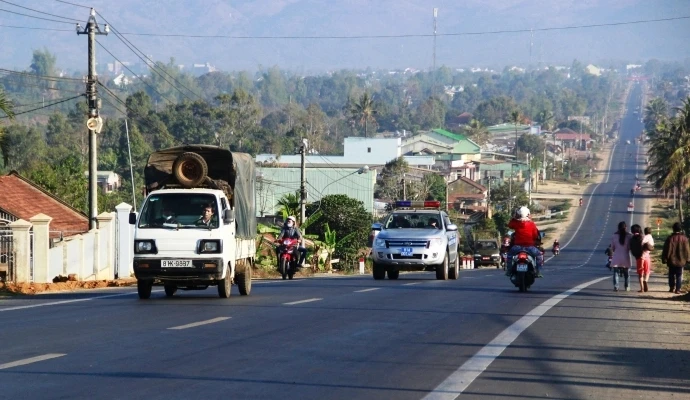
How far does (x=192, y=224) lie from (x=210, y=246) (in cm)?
55

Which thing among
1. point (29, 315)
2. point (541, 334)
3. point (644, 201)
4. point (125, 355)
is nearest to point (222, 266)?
point (29, 315)

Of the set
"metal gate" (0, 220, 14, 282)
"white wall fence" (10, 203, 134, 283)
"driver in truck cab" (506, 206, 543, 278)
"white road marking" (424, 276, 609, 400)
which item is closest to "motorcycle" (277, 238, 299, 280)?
"white wall fence" (10, 203, 134, 283)

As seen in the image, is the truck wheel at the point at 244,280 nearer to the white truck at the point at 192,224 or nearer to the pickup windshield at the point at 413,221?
the white truck at the point at 192,224

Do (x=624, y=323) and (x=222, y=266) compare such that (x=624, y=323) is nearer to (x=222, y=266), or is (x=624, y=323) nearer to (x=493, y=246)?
(x=222, y=266)

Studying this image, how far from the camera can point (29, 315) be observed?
664 inches

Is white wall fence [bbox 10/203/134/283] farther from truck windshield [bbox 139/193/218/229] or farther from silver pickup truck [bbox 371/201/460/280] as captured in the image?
truck windshield [bbox 139/193/218/229]

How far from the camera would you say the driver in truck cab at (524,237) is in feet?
79.9

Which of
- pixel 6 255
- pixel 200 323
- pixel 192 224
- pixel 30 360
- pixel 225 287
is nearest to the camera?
pixel 30 360

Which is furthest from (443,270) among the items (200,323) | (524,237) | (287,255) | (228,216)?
(200,323)

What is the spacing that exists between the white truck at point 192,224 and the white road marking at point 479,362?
5.39 metres

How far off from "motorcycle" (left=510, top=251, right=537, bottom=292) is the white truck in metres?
5.71

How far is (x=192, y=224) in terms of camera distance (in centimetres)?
2003

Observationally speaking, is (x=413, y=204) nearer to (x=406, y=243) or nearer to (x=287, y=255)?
(x=406, y=243)

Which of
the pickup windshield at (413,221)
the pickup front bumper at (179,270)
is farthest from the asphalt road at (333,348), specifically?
the pickup windshield at (413,221)
